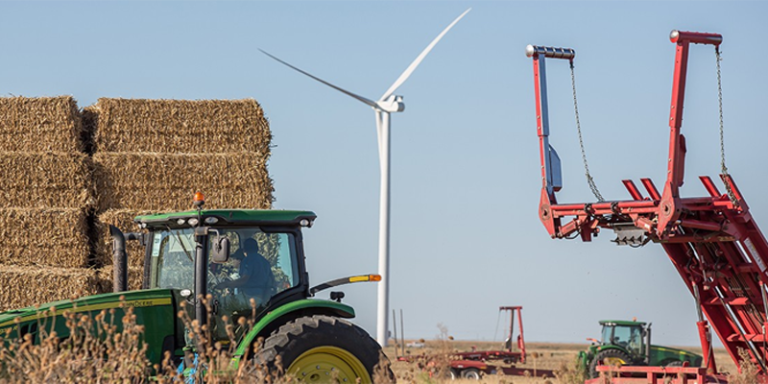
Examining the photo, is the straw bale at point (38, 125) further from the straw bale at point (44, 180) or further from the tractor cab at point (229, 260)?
the tractor cab at point (229, 260)

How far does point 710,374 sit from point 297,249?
15.7ft

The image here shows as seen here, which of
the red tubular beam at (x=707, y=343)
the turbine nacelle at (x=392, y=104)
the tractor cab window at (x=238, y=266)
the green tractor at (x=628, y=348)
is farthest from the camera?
the turbine nacelle at (x=392, y=104)

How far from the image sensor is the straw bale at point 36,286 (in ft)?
42.8

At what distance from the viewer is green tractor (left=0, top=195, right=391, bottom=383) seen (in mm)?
8836

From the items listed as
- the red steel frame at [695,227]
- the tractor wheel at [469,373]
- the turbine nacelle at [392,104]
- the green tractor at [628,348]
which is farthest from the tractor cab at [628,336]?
the red steel frame at [695,227]

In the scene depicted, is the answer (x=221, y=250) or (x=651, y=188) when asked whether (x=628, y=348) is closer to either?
(x=651, y=188)

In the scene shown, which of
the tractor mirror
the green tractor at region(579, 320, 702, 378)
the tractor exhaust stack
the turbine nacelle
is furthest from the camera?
the turbine nacelle

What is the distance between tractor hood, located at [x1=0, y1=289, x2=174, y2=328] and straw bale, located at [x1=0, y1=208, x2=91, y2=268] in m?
4.50

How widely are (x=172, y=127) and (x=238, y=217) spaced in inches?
203

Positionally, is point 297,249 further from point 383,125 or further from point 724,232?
point 383,125

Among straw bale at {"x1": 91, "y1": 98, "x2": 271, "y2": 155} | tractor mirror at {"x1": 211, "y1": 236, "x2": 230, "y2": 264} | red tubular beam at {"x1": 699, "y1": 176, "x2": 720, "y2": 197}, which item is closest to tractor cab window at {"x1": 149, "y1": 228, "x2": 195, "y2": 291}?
tractor mirror at {"x1": 211, "y1": 236, "x2": 230, "y2": 264}

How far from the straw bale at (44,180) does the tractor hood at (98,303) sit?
15.7ft

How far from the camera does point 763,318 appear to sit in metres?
11.2

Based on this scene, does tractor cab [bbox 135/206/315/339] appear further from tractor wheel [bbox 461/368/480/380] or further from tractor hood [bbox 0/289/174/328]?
tractor wheel [bbox 461/368/480/380]
